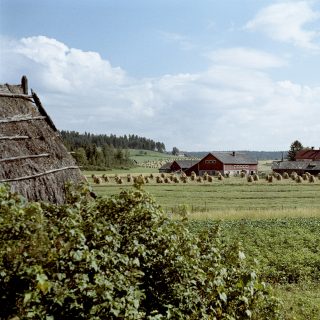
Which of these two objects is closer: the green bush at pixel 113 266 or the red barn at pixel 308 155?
the green bush at pixel 113 266

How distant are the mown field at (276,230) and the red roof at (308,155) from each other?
49.2 metres

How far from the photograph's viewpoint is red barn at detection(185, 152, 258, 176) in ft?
280

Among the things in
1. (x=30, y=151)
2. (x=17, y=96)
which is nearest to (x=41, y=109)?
(x=17, y=96)

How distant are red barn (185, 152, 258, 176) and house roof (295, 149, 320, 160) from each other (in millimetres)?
15876

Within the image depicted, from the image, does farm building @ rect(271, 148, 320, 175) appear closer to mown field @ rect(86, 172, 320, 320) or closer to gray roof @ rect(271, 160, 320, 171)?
gray roof @ rect(271, 160, 320, 171)

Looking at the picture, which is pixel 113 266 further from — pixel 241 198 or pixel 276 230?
pixel 241 198

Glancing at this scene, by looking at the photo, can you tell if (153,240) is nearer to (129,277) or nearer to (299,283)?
(129,277)

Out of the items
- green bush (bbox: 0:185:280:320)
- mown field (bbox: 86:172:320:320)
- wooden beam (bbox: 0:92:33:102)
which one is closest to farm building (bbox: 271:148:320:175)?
mown field (bbox: 86:172:320:320)

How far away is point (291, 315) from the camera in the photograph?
12.1 metres

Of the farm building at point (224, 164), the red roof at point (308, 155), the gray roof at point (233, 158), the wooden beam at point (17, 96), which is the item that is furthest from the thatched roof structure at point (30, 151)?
the red roof at point (308, 155)

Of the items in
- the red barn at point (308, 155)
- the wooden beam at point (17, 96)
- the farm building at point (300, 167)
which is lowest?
the farm building at point (300, 167)

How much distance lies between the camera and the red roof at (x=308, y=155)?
3883 inches

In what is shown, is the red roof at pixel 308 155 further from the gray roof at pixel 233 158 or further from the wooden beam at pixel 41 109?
the wooden beam at pixel 41 109

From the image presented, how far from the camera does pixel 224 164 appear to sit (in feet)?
278
